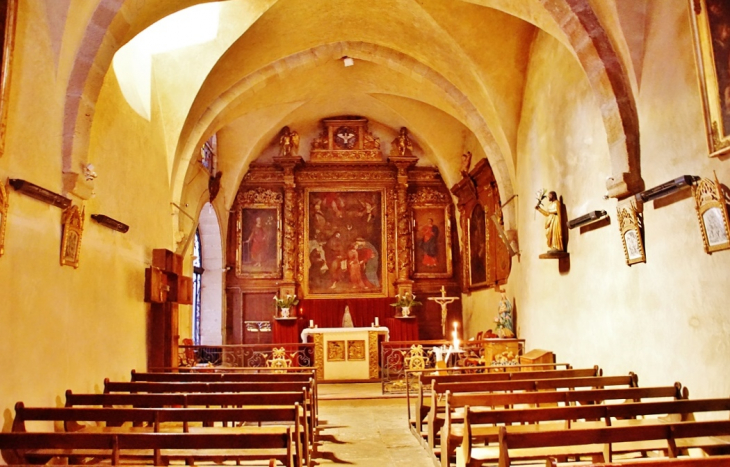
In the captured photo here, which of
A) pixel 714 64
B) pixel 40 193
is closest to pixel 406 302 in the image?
pixel 40 193

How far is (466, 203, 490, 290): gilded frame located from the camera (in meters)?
13.7

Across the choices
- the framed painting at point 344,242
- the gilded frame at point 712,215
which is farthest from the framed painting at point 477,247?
the gilded frame at point 712,215

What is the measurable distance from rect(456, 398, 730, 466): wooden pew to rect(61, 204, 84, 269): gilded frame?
4.44m

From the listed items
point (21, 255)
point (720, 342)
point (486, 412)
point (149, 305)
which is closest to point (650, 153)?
point (720, 342)

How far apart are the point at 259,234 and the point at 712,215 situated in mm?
12570

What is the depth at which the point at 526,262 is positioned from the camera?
1062 cm

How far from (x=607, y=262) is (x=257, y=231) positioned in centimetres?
1069

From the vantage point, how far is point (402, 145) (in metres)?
16.3

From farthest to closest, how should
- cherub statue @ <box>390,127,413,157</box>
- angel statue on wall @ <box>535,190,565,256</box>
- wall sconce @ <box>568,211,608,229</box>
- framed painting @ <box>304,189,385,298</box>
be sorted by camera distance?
cherub statue @ <box>390,127,413,157</box>, framed painting @ <box>304,189,385,298</box>, angel statue on wall @ <box>535,190,565,256</box>, wall sconce @ <box>568,211,608,229</box>

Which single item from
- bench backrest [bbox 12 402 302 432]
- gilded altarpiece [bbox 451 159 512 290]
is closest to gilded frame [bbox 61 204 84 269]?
bench backrest [bbox 12 402 302 432]

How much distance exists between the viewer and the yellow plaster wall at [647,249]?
216 inches

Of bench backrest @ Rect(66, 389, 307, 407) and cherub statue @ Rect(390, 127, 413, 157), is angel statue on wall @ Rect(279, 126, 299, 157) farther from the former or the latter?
bench backrest @ Rect(66, 389, 307, 407)

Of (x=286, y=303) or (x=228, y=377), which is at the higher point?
(x=286, y=303)

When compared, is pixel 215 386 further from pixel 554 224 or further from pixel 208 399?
→ pixel 554 224
